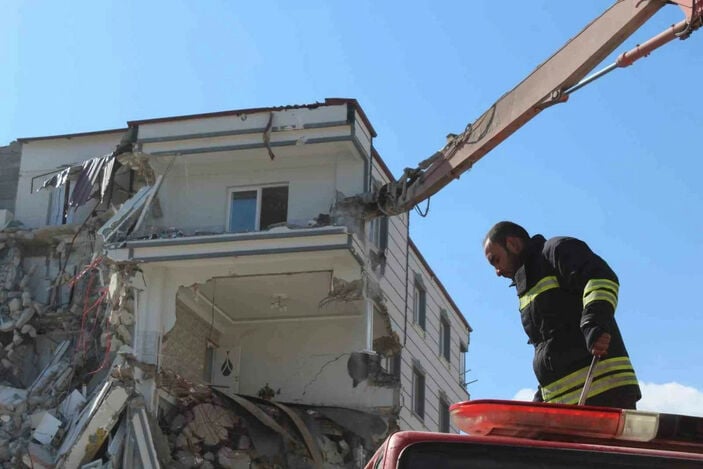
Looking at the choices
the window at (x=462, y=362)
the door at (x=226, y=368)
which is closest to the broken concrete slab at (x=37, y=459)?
the door at (x=226, y=368)

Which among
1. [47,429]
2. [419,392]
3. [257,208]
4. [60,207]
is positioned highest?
[60,207]

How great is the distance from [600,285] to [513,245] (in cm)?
71

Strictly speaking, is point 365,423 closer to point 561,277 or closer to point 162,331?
point 162,331

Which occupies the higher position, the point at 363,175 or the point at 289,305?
the point at 363,175

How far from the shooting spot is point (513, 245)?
221 inches

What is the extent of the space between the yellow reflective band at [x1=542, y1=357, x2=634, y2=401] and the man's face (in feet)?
2.07

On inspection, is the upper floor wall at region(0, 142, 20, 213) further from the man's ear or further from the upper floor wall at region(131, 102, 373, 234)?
the man's ear

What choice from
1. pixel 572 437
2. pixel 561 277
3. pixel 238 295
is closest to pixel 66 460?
pixel 238 295

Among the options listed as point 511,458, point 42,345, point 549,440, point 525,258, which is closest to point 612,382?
point 525,258

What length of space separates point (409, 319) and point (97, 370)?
7485mm

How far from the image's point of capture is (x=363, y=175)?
1958 cm

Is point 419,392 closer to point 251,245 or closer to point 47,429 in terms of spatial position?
point 251,245

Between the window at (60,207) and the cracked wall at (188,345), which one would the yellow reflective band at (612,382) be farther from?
the window at (60,207)

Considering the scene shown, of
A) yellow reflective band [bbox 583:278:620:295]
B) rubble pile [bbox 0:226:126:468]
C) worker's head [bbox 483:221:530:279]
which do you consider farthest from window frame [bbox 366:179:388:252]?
yellow reflective band [bbox 583:278:620:295]
